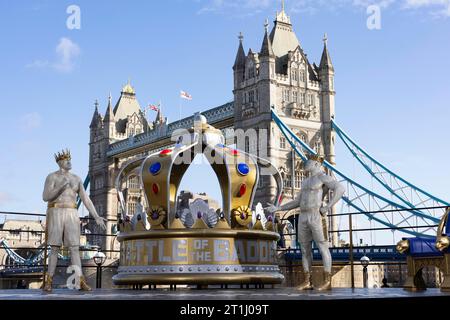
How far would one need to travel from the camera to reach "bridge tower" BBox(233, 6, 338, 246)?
49688mm

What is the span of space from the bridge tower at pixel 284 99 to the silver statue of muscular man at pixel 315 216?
39.3m

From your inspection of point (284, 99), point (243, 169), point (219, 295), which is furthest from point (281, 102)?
point (219, 295)

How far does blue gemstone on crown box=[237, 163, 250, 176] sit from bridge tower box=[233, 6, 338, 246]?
3811cm

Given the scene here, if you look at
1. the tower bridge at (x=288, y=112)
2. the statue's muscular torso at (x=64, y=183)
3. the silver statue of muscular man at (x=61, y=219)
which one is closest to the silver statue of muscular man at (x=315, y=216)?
the silver statue of muscular man at (x=61, y=219)

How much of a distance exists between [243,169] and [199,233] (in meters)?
1.35

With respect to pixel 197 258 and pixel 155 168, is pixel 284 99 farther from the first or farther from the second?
pixel 197 258

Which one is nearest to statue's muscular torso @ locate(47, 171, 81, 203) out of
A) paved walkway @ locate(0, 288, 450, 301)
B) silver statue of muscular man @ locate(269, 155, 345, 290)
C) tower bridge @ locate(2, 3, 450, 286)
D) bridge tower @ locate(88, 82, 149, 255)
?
paved walkway @ locate(0, 288, 450, 301)

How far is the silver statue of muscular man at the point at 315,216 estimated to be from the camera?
26.3 feet

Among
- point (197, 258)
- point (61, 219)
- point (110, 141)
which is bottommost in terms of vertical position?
point (197, 258)

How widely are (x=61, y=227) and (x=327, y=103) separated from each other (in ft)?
153

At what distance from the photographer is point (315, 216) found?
809 centimetres

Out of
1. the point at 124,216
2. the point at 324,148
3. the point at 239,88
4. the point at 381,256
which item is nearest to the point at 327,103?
the point at 324,148

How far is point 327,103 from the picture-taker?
53.1 m

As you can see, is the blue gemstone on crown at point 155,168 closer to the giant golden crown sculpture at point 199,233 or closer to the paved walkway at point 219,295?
the giant golden crown sculpture at point 199,233
